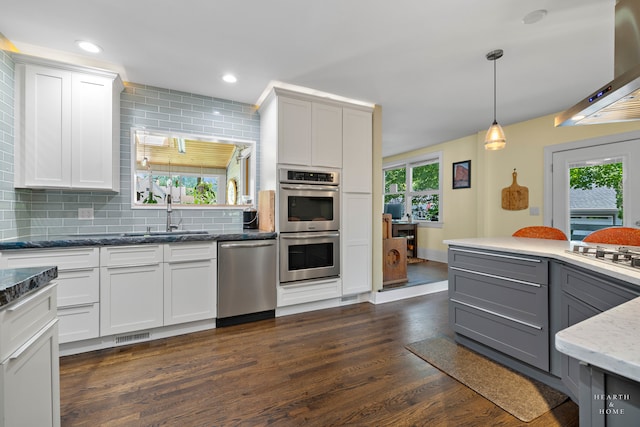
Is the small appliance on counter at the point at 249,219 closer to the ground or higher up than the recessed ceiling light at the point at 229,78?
closer to the ground

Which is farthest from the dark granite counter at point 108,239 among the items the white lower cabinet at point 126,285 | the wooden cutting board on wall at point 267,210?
the wooden cutting board on wall at point 267,210

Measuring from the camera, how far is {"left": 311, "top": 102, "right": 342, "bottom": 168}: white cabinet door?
319 cm

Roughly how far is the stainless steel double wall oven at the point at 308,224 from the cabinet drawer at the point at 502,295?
A: 52.2 inches

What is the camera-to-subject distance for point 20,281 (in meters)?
0.94

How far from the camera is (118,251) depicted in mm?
2334

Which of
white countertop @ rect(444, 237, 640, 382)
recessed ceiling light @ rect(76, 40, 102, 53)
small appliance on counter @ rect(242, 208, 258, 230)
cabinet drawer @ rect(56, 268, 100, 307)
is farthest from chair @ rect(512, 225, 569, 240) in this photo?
recessed ceiling light @ rect(76, 40, 102, 53)

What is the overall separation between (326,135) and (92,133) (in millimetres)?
2236

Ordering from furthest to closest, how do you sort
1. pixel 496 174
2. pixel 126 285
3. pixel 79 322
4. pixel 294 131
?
pixel 496 174 → pixel 294 131 → pixel 126 285 → pixel 79 322

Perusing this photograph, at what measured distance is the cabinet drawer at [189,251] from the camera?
99.5 inches

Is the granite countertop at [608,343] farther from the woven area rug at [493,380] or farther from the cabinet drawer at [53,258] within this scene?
the cabinet drawer at [53,258]

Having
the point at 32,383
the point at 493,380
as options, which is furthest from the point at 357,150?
the point at 32,383

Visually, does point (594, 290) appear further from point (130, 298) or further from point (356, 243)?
point (130, 298)

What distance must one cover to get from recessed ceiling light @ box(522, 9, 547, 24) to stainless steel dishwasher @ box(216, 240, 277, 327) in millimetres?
2735

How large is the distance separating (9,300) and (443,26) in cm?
277
